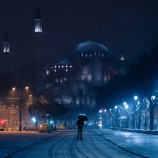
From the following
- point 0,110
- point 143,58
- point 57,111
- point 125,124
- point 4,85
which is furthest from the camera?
point 4,85

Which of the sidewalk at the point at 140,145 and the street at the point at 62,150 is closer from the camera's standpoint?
the street at the point at 62,150

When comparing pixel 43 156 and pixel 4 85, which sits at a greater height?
pixel 4 85

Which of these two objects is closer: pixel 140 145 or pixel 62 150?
pixel 62 150

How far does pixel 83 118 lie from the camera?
1745 inches

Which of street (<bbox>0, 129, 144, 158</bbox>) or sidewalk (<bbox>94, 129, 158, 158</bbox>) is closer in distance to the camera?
street (<bbox>0, 129, 144, 158</bbox>)

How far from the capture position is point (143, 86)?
6372 cm

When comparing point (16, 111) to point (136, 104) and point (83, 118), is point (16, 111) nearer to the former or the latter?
point (136, 104)

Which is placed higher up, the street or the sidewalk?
the sidewalk

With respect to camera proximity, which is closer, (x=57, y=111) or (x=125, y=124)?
(x=125, y=124)

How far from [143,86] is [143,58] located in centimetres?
309

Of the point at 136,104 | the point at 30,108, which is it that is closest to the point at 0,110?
the point at 30,108

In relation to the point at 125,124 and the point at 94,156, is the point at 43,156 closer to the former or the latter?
the point at 94,156

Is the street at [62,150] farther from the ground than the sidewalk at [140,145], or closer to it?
closer to it

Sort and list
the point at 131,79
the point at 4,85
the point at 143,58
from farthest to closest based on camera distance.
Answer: the point at 4,85 → the point at 131,79 → the point at 143,58
